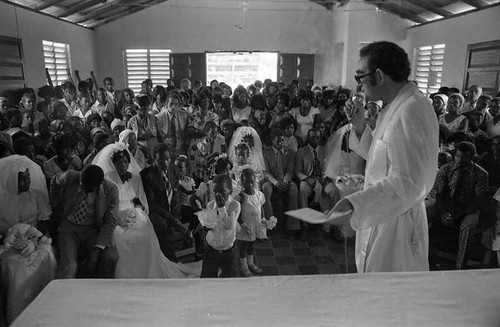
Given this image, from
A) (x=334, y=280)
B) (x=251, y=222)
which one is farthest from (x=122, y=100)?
(x=334, y=280)

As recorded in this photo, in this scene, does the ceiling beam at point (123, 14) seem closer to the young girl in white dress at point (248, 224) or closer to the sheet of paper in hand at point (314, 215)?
the young girl in white dress at point (248, 224)

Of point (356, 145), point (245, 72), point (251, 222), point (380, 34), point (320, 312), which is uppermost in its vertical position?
point (380, 34)


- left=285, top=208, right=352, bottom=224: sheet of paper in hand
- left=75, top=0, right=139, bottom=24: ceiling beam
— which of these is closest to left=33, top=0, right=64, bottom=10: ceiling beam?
left=75, top=0, right=139, bottom=24: ceiling beam

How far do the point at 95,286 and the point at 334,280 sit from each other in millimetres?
918

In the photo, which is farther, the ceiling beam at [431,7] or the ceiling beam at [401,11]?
the ceiling beam at [401,11]

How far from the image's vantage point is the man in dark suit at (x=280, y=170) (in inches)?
190

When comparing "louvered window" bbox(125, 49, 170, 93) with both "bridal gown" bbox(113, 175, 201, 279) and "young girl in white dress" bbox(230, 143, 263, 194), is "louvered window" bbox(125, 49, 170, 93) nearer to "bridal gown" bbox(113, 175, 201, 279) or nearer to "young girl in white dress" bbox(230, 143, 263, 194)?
"young girl in white dress" bbox(230, 143, 263, 194)

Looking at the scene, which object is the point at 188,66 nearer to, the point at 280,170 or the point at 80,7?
the point at 80,7

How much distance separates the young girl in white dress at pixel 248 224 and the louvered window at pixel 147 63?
9014mm

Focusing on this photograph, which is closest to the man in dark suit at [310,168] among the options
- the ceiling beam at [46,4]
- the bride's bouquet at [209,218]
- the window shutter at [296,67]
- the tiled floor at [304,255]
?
the tiled floor at [304,255]

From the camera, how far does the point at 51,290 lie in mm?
1504

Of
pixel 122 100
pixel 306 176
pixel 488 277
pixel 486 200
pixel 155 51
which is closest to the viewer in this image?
pixel 488 277

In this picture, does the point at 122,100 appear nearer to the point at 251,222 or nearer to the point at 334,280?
the point at 251,222

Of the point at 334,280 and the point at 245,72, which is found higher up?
the point at 245,72
